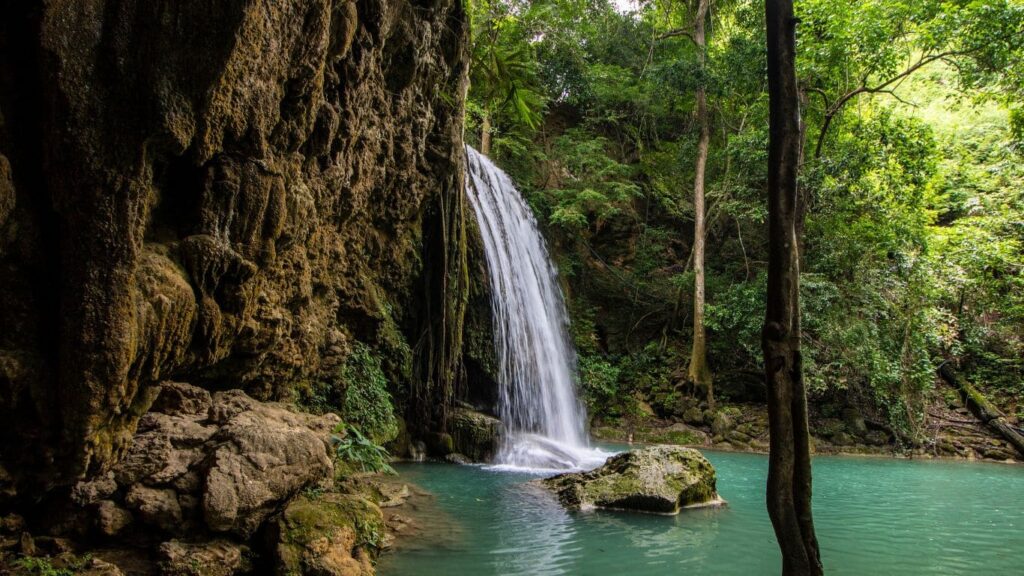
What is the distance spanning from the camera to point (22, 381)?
2926 millimetres

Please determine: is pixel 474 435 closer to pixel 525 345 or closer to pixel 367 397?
pixel 367 397

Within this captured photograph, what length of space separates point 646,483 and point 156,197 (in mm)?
5845

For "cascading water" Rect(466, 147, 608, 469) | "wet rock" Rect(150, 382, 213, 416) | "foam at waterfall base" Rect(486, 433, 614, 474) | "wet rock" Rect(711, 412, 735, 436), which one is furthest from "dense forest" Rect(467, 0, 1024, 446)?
"wet rock" Rect(150, 382, 213, 416)

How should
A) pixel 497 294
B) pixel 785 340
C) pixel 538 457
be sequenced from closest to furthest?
1. pixel 785 340
2. pixel 538 457
3. pixel 497 294

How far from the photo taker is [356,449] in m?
7.05

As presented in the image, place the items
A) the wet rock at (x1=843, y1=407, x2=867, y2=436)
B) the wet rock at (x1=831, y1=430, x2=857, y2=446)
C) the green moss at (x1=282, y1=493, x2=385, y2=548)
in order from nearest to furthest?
1. the green moss at (x1=282, y1=493, x2=385, y2=548)
2. the wet rock at (x1=831, y1=430, x2=857, y2=446)
3. the wet rock at (x1=843, y1=407, x2=867, y2=436)

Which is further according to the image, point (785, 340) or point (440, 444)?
point (440, 444)

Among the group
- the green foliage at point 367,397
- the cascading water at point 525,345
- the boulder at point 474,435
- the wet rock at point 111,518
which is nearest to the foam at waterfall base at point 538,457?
the cascading water at point 525,345

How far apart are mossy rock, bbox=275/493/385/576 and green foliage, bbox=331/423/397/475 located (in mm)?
2079

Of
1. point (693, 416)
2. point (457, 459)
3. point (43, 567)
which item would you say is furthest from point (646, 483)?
point (693, 416)

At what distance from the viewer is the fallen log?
47.5 feet

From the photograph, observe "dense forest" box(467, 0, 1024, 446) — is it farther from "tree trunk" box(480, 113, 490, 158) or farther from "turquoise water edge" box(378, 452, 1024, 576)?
"turquoise water edge" box(378, 452, 1024, 576)

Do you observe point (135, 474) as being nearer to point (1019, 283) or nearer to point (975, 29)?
point (975, 29)

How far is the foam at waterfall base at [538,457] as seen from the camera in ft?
34.3
